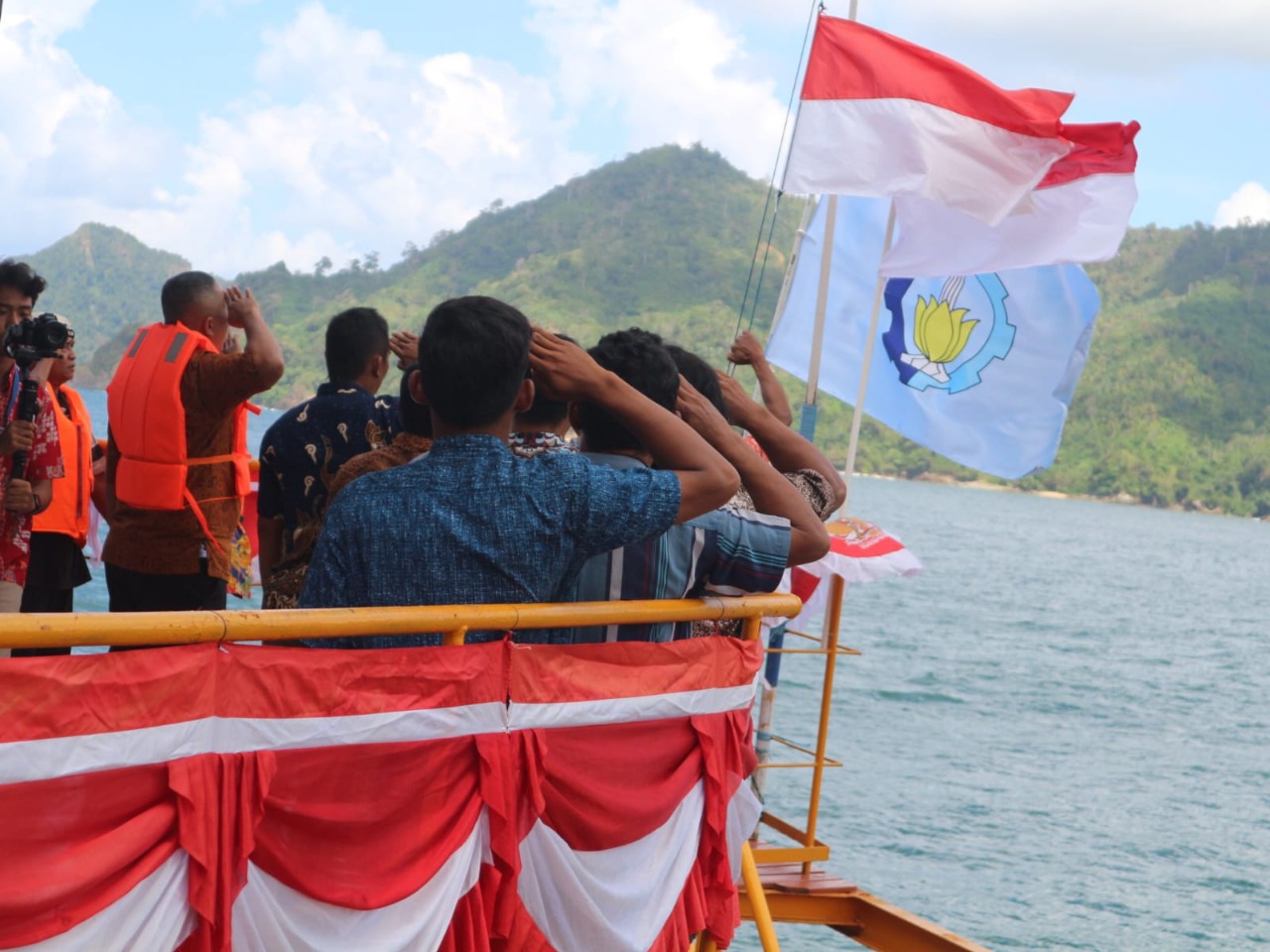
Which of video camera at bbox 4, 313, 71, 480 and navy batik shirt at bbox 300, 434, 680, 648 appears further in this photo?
video camera at bbox 4, 313, 71, 480

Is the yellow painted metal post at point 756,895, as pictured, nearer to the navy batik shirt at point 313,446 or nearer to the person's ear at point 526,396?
the person's ear at point 526,396

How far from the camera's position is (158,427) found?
448 centimetres

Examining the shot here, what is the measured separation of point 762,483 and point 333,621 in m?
1.10

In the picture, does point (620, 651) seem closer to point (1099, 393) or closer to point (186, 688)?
point (186, 688)

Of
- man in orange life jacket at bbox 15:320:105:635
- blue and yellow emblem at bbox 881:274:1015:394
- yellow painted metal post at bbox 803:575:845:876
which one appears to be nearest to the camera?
man in orange life jacket at bbox 15:320:105:635

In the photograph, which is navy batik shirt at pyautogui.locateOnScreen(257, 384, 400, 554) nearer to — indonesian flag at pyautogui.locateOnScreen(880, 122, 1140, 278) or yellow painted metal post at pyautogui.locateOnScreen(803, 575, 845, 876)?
yellow painted metal post at pyautogui.locateOnScreen(803, 575, 845, 876)

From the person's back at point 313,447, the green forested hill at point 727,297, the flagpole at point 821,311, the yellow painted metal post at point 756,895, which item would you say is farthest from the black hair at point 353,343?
the green forested hill at point 727,297

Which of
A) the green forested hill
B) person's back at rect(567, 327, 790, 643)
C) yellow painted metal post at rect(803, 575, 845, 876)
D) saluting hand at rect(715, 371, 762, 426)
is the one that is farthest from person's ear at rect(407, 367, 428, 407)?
the green forested hill

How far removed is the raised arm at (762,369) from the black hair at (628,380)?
1.14 meters

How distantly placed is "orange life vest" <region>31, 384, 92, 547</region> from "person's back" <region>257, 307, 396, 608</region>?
105 centimetres

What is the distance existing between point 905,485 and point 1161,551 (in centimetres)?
5485

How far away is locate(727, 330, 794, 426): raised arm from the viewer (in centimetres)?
424

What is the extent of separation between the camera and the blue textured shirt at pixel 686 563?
3.07 m

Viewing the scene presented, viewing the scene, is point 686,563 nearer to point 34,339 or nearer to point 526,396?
point 526,396
